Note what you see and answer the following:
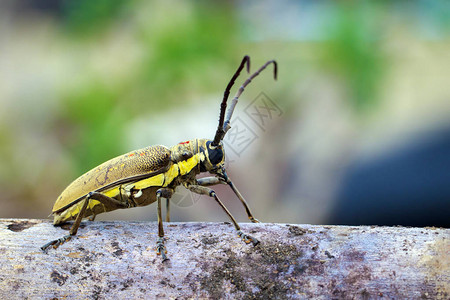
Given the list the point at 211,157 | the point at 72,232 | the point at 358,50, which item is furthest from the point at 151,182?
the point at 358,50

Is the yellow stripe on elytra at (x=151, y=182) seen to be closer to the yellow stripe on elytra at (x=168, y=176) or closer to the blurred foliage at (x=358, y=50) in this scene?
the yellow stripe on elytra at (x=168, y=176)

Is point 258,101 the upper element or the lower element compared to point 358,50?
lower

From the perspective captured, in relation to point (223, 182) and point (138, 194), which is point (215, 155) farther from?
point (138, 194)

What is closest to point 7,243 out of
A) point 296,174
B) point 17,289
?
point 17,289

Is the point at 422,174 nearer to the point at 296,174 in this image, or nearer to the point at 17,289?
the point at 296,174

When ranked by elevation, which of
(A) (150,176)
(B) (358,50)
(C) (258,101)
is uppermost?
(B) (358,50)

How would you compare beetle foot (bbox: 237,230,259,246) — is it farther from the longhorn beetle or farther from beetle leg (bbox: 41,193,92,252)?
beetle leg (bbox: 41,193,92,252)

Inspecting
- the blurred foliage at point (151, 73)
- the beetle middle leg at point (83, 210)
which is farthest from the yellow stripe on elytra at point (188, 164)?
the blurred foliage at point (151, 73)

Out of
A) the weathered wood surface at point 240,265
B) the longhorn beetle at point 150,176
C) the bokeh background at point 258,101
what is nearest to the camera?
the weathered wood surface at point 240,265
